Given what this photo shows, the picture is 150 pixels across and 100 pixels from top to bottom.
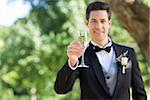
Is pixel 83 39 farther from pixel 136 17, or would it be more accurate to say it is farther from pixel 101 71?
pixel 136 17

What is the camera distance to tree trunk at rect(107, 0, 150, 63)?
666 cm

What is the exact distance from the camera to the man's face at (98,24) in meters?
2.79

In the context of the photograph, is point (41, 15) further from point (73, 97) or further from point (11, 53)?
point (73, 97)

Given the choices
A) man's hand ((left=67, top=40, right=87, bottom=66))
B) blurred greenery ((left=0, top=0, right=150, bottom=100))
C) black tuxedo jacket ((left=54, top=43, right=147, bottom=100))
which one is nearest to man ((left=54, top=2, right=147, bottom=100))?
black tuxedo jacket ((left=54, top=43, right=147, bottom=100))

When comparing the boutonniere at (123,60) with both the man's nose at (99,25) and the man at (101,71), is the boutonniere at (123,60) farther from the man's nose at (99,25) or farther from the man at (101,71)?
the man's nose at (99,25)

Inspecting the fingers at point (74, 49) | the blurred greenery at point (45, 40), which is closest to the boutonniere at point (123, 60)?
the fingers at point (74, 49)

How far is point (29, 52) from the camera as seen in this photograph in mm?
13383

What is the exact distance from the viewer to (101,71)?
2850 millimetres

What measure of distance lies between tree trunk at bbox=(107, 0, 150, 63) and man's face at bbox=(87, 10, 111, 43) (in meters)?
3.84

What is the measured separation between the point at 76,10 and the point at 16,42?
11.0 ft

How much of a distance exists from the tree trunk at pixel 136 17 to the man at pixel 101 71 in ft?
12.3

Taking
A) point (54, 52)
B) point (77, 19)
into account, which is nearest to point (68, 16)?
point (77, 19)

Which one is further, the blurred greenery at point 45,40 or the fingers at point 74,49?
the blurred greenery at point 45,40

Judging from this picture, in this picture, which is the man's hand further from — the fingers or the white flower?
the white flower
